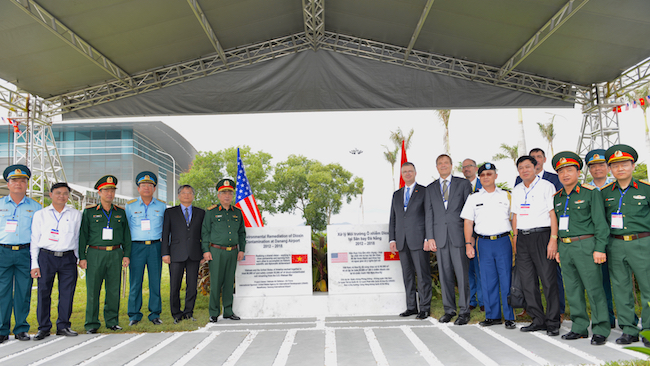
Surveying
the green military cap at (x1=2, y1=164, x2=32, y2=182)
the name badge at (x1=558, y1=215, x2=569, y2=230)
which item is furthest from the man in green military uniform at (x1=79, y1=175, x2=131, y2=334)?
the name badge at (x1=558, y1=215, x2=569, y2=230)

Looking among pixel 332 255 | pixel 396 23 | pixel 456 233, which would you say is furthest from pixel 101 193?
pixel 396 23

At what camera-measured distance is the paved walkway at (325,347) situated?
3.00 m

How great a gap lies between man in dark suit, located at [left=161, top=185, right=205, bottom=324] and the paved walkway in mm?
484

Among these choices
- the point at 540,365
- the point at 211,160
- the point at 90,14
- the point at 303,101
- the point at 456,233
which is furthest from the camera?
the point at 211,160

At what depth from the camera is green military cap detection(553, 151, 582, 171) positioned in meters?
3.46

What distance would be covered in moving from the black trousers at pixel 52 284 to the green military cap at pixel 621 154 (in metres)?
5.16

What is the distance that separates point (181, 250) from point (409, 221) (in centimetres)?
261

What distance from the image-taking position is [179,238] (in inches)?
178

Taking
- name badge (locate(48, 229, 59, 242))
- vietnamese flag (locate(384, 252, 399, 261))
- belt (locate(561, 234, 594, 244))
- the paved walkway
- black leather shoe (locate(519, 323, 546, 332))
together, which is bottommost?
the paved walkway

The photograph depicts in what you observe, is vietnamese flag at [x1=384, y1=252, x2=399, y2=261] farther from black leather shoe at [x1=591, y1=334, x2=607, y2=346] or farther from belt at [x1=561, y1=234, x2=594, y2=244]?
black leather shoe at [x1=591, y1=334, x2=607, y2=346]

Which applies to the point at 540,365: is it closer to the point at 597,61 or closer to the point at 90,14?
the point at 597,61

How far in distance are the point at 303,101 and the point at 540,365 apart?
5935 millimetres

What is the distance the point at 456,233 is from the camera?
4.24 m

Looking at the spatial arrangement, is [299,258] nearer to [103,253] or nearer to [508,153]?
[103,253]
